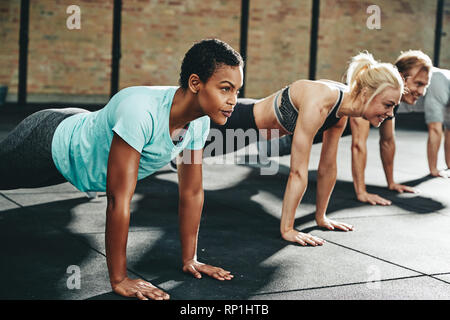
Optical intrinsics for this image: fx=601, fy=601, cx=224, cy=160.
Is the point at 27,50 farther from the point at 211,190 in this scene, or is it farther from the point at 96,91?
the point at 211,190

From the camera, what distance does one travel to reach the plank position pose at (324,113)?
11.2 ft

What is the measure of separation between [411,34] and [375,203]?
26.1ft

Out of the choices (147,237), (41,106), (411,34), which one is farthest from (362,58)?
(411,34)

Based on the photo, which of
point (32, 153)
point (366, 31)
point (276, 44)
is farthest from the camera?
point (366, 31)

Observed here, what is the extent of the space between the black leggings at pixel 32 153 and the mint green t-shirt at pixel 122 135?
0.23ft

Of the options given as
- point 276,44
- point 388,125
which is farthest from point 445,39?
point 388,125

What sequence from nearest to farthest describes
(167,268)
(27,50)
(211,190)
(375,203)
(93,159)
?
(93,159)
(167,268)
(375,203)
(211,190)
(27,50)

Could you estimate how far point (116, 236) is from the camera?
2.46m

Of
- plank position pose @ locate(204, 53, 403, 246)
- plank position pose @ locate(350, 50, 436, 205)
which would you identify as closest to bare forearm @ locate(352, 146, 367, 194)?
plank position pose @ locate(350, 50, 436, 205)

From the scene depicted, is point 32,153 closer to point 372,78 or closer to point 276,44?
point 372,78

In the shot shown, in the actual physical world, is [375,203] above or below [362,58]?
below

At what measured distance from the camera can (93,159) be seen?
2789mm

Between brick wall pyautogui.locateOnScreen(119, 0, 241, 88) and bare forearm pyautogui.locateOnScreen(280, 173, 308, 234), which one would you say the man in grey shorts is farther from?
brick wall pyautogui.locateOnScreen(119, 0, 241, 88)

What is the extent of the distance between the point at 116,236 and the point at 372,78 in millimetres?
1772
